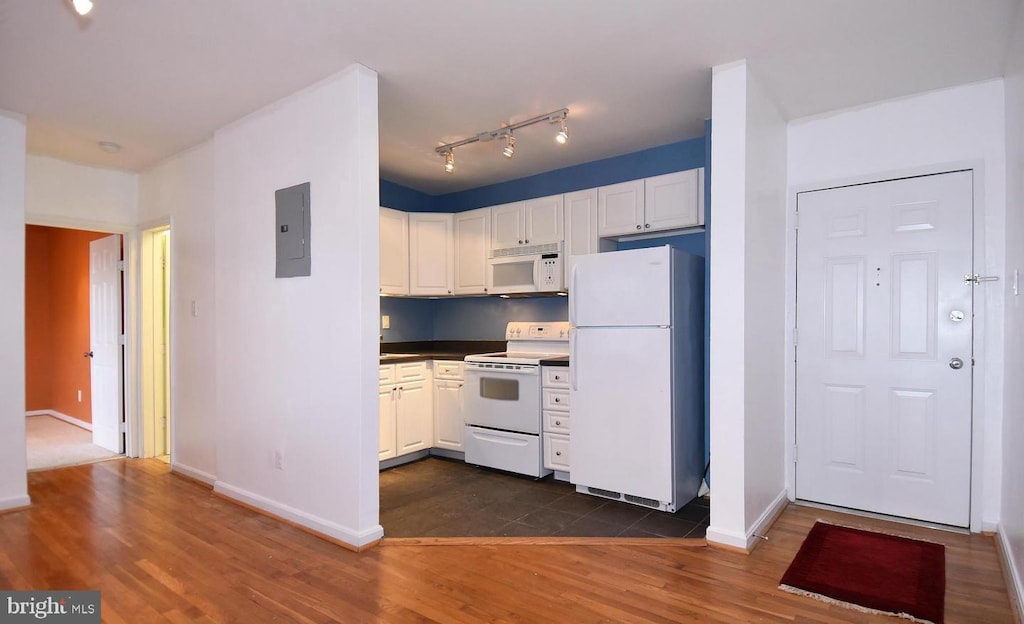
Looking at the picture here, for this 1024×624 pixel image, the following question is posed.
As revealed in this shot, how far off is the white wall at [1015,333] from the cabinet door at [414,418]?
378cm

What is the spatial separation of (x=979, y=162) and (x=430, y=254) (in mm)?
4007

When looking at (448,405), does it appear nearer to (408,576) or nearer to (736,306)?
(408,576)

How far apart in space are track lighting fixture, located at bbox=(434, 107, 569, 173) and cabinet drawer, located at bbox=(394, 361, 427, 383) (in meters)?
1.65

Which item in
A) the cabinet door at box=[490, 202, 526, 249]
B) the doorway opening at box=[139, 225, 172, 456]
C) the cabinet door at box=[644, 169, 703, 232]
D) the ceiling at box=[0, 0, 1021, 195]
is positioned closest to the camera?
the ceiling at box=[0, 0, 1021, 195]

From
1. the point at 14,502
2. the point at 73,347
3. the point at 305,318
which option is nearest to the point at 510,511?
the point at 305,318

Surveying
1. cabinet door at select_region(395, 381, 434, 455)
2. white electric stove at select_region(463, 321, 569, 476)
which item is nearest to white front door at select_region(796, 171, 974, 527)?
white electric stove at select_region(463, 321, 569, 476)

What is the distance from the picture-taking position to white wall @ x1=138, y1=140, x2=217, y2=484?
13.8 ft

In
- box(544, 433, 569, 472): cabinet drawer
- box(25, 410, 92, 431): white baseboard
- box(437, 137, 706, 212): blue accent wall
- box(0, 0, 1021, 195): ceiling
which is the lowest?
box(25, 410, 92, 431): white baseboard

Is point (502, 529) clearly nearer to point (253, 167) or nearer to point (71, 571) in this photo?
point (71, 571)

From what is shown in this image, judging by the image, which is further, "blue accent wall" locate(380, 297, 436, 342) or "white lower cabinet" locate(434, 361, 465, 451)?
"blue accent wall" locate(380, 297, 436, 342)

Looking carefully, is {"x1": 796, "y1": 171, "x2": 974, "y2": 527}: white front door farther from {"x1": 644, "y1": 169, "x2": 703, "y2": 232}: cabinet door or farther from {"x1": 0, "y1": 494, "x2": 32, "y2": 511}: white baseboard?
{"x1": 0, "y1": 494, "x2": 32, "y2": 511}: white baseboard

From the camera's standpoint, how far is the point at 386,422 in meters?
4.46

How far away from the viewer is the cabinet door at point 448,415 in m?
4.73

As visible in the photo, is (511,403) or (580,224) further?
(580,224)
